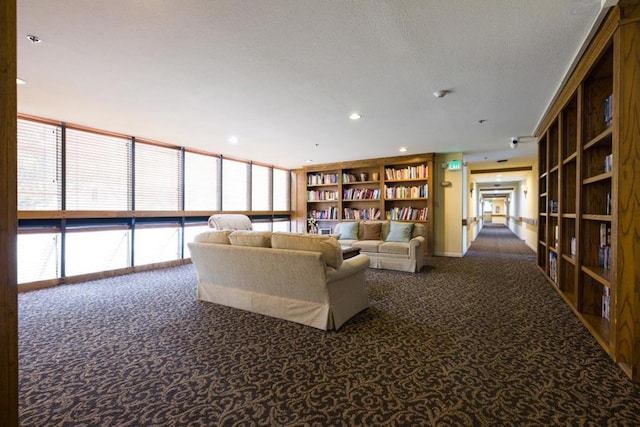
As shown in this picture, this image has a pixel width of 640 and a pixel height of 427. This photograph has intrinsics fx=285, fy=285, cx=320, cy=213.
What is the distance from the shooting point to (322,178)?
811 centimetres

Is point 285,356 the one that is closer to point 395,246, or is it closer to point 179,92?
point 179,92

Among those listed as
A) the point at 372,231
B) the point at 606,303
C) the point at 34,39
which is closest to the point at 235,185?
the point at 372,231

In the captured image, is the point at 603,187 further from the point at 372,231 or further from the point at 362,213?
the point at 362,213

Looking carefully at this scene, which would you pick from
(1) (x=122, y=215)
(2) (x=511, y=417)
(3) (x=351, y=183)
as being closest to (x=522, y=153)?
(3) (x=351, y=183)

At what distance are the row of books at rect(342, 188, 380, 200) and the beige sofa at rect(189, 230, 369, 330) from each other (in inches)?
171

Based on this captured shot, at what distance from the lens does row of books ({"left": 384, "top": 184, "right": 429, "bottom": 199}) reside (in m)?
6.66

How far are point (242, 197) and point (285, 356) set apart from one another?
18.5ft

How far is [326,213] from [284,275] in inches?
212

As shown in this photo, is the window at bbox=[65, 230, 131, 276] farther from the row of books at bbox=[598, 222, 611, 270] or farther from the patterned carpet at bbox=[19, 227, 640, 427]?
the row of books at bbox=[598, 222, 611, 270]

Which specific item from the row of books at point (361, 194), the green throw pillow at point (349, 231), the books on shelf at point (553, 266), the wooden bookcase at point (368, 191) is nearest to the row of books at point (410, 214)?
the wooden bookcase at point (368, 191)

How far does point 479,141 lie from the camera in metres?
5.48

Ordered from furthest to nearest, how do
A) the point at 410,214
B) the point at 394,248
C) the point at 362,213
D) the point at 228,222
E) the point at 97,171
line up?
the point at 362,213
the point at 410,214
the point at 228,222
the point at 394,248
the point at 97,171

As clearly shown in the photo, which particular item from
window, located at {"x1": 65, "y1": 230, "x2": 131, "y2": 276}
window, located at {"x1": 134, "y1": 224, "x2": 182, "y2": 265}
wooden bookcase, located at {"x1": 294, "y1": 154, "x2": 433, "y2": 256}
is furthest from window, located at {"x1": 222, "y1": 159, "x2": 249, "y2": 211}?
window, located at {"x1": 65, "y1": 230, "x2": 131, "y2": 276}

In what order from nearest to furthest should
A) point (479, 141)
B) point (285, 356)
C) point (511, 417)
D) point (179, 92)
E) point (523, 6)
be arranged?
point (511, 417) → point (523, 6) → point (285, 356) → point (179, 92) → point (479, 141)
